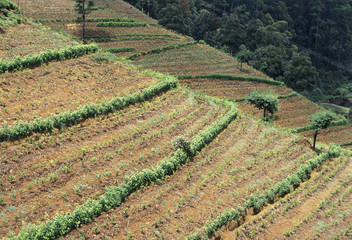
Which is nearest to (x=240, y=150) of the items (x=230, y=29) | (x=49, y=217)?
(x=49, y=217)

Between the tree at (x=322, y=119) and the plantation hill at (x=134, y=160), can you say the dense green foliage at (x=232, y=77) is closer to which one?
the plantation hill at (x=134, y=160)

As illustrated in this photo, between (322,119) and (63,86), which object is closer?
(63,86)

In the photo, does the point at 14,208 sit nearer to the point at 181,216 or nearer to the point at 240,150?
the point at 181,216

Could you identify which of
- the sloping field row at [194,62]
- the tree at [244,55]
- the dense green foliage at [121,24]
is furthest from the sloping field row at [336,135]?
the dense green foliage at [121,24]

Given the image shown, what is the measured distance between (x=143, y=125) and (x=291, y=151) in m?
11.1

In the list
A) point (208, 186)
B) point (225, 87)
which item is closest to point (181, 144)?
point (208, 186)

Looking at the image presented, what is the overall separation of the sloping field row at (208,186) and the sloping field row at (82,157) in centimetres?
167

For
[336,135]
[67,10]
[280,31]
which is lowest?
[336,135]

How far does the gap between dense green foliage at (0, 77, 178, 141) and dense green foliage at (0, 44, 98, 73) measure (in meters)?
6.50

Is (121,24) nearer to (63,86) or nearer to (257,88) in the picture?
(257,88)

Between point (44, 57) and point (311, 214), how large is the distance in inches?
864

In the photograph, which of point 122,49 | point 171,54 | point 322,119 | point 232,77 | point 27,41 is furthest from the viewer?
point 171,54

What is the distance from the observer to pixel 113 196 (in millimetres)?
17328

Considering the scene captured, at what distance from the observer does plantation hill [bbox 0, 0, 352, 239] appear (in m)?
16.5
